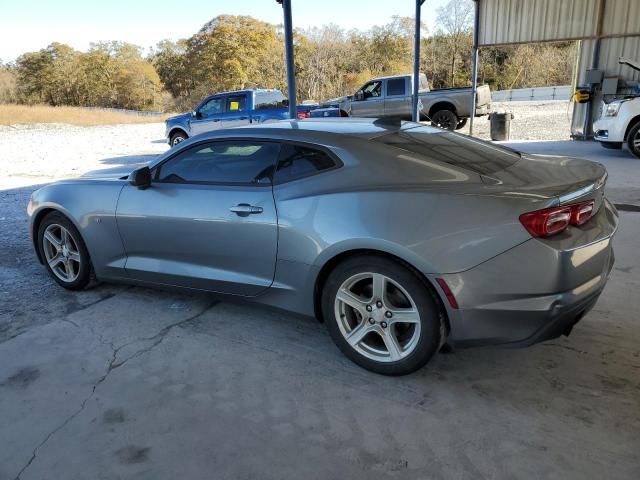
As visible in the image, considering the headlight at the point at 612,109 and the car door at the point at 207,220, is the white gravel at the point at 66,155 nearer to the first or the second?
the car door at the point at 207,220

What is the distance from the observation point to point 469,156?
10.5ft

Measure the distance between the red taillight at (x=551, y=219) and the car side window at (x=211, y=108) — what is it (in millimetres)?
14098

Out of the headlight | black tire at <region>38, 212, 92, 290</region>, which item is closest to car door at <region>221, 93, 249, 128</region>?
the headlight

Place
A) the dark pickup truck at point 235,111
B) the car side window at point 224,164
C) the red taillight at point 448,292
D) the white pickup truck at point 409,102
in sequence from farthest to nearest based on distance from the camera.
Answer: the white pickup truck at point 409,102
the dark pickup truck at point 235,111
the car side window at point 224,164
the red taillight at point 448,292

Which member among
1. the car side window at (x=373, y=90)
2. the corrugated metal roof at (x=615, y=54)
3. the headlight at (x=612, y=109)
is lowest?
the headlight at (x=612, y=109)

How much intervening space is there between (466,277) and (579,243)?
1.94 ft

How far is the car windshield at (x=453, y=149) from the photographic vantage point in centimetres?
305

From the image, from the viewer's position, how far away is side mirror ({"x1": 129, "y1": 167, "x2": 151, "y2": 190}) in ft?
12.4

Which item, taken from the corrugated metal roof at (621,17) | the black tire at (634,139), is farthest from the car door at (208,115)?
the corrugated metal roof at (621,17)

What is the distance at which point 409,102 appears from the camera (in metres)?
17.6

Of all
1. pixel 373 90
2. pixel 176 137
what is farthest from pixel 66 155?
pixel 373 90

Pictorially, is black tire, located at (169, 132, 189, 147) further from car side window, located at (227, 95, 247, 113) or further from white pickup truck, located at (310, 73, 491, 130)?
white pickup truck, located at (310, 73, 491, 130)

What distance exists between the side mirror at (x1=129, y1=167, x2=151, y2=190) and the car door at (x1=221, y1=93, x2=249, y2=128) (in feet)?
38.0

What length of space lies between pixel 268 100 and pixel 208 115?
6.41ft
